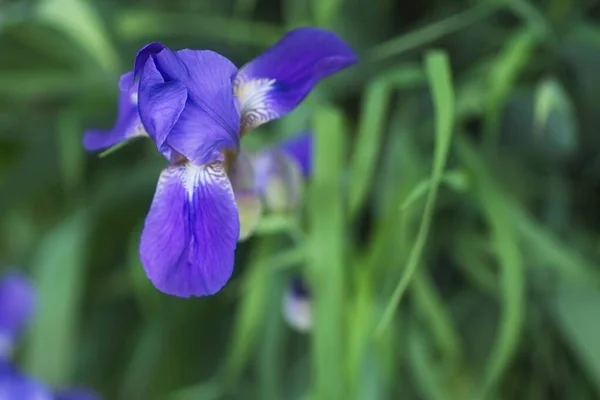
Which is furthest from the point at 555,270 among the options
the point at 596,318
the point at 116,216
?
the point at 116,216

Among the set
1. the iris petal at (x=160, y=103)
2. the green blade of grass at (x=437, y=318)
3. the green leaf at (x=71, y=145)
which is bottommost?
the green blade of grass at (x=437, y=318)

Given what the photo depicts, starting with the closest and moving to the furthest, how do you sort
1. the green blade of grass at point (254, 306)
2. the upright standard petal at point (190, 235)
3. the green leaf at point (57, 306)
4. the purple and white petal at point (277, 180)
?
the upright standard petal at point (190, 235)
the purple and white petal at point (277, 180)
the green blade of grass at point (254, 306)
the green leaf at point (57, 306)

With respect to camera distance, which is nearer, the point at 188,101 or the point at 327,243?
the point at 188,101

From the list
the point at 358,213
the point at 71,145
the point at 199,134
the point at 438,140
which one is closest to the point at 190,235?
the point at 199,134

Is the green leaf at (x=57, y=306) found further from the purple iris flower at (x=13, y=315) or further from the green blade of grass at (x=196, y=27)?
the green blade of grass at (x=196, y=27)

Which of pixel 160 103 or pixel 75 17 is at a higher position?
pixel 75 17

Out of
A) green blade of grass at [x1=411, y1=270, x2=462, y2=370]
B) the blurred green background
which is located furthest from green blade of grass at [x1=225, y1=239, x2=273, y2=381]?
green blade of grass at [x1=411, y1=270, x2=462, y2=370]

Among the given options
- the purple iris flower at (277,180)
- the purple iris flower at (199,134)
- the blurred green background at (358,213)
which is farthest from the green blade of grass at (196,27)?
the purple iris flower at (199,134)

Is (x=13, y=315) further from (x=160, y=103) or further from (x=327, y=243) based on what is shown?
(x=160, y=103)
